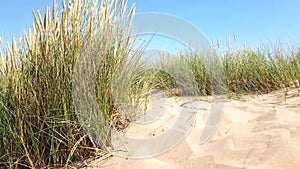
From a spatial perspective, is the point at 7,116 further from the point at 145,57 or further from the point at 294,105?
the point at 294,105

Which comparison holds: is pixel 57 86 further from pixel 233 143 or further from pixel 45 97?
pixel 233 143

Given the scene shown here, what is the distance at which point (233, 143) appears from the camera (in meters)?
2.06

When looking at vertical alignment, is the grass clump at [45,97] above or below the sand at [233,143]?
above

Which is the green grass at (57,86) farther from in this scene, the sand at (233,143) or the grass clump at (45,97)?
the sand at (233,143)

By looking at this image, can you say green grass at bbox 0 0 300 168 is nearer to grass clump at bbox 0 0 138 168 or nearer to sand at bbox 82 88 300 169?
grass clump at bbox 0 0 138 168

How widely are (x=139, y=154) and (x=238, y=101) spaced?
218 cm

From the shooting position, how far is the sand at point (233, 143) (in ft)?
5.75

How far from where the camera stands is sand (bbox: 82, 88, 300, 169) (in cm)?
175

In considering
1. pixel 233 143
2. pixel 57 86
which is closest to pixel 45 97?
pixel 57 86

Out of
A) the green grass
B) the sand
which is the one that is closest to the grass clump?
the green grass

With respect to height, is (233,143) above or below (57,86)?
below

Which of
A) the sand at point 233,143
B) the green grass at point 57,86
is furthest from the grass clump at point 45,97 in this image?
the sand at point 233,143

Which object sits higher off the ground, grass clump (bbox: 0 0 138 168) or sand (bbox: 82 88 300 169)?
grass clump (bbox: 0 0 138 168)

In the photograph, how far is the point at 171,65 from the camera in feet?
17.1
